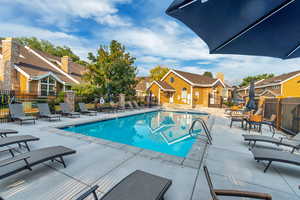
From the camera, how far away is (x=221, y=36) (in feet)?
8.97

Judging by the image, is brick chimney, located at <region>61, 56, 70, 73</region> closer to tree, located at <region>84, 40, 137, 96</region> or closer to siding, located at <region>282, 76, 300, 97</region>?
tree, located at <region>84, 40, 137, 96</region>

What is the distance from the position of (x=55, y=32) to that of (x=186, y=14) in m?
26.7

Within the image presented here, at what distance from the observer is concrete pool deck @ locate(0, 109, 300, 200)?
2438mm

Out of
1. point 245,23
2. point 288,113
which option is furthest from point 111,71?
point 288,113

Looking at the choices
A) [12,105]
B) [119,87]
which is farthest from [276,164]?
[119,87]

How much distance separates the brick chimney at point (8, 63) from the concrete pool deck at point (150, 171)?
14857mm

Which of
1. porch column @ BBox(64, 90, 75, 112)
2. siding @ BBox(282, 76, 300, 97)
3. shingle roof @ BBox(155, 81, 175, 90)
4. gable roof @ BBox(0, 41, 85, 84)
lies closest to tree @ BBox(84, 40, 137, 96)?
porch column @ BBox(64, 90, 75, 112)

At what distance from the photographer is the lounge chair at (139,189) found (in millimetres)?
1814

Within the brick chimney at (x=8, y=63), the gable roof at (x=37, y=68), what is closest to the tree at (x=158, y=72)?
the gable roof at (x=37, y=68)

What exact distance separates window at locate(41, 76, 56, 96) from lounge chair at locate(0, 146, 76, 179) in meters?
16.4

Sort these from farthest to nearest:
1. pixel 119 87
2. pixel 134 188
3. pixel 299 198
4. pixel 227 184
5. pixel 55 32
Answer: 1. pixel 55 32
2. pixel 119 87
3. pixel 227 184
4. pixel 299 198
5. pixel 134 188

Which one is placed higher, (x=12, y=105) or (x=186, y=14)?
(x=186, y=14)

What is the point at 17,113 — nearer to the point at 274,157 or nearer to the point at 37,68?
the point at 274,157

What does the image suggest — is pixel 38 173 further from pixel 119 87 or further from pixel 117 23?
pixel 117 23
